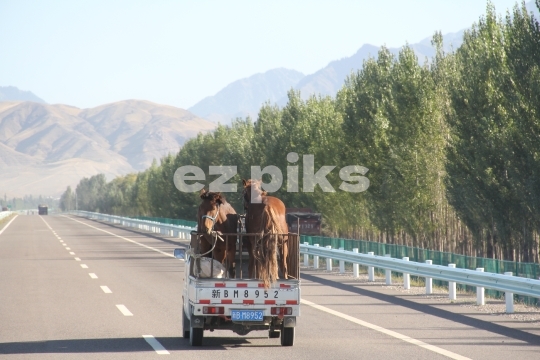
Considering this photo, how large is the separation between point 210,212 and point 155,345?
184cm

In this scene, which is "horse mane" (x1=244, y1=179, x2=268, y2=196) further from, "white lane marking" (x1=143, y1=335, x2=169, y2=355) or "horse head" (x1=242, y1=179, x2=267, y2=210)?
"white lane marking" (x1=143, y1=335, x2=169, y2=355)

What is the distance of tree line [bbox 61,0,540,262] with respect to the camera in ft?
85.9

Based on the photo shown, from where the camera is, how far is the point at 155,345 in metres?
11.1

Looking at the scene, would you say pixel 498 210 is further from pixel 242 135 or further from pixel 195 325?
pixel 242 135

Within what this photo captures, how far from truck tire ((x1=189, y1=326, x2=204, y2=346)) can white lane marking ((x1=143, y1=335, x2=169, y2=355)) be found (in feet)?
1.33

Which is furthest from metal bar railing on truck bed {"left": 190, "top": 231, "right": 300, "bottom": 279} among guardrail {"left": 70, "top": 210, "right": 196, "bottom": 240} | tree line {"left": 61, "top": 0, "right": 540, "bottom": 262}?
guardrail {"left": 70, "top": 210, "right": 196, "bottom": 240}

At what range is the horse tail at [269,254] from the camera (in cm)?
1084

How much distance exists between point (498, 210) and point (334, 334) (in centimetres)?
1735

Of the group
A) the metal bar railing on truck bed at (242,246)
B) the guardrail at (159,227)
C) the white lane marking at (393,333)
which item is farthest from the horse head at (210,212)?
the guardrail at (159,227)

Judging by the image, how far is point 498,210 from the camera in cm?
2833

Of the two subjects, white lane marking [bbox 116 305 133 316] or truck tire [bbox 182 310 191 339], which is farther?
white lane marking [bbox 116 305 133 316]

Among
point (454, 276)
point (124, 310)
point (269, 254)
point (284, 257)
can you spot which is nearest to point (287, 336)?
point (284, 257)

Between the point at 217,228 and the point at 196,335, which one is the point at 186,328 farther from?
the point at 217,228

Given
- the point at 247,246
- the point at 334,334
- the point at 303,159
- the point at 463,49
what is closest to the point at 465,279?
the point at 334,334
